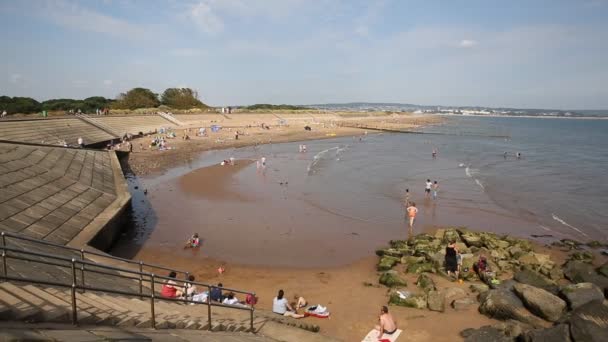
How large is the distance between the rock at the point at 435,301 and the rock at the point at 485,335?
1.22 m

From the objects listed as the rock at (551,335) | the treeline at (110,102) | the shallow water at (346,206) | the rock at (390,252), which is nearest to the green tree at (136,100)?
the treeline at (110,102)

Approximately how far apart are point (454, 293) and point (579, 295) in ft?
10.2

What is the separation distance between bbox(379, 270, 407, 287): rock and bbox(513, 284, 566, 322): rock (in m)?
3.35

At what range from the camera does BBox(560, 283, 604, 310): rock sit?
979 centimetres

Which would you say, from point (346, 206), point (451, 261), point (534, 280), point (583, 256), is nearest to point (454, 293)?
point (451, 261)

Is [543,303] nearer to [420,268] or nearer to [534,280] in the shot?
[534,280]

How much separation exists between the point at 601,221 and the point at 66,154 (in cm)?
2887

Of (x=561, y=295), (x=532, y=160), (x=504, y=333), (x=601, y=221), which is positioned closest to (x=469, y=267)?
(x=561, y=295)

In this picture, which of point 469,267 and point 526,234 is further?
point 526,234

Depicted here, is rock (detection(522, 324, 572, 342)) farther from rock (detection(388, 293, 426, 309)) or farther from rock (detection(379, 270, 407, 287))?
rock (detection(379, 270, 407, 287))

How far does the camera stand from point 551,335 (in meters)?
7.93

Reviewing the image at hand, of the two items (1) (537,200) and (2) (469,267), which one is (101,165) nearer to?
(2) (469,267)

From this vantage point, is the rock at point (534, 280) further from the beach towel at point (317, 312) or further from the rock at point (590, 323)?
the beach towel at point (317, 312)

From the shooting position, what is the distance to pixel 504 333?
28.9ft
